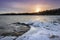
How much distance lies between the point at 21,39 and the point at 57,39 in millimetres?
1970

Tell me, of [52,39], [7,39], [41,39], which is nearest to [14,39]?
[7,39]

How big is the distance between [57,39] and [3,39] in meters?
2.95

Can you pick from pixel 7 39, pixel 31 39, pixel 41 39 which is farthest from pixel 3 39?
pixel 41 39

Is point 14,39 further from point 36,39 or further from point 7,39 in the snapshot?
point 36,39

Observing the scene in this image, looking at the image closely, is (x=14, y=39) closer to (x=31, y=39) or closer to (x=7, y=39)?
(x=7, y=39)

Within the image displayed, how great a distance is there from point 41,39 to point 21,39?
112 cm

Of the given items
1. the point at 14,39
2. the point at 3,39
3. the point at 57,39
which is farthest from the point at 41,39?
the point at 3,39

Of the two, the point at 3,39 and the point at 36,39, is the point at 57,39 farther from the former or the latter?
the point at 3,39

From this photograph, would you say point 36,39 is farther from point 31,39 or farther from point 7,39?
point 7,39

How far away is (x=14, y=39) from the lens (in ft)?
22.0

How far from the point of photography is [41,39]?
22.3 ft

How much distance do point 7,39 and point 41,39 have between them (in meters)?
1.89

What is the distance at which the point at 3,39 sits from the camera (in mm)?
6680

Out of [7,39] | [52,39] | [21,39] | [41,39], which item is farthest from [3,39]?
[52,39]
